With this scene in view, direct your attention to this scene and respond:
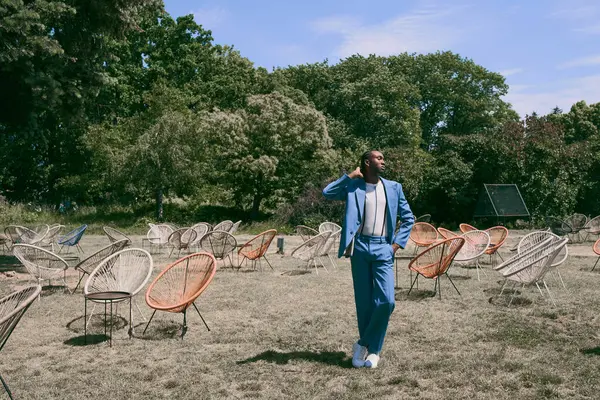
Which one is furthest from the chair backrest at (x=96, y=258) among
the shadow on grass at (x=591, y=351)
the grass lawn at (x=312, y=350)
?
the shadow on grass at (x=591, y=351)

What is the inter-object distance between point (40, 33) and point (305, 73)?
93.6ft

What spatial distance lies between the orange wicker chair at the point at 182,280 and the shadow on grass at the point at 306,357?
1067mm

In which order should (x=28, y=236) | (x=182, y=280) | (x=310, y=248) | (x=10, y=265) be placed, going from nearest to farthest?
(x=182, y=280)
(x=310, y=248)
(x=10, y=265)
(x=28, y=236)

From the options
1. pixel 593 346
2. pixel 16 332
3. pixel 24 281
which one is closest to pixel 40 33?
pixel 24 281

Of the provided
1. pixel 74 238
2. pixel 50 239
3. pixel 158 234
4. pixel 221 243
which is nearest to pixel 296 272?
pixel 221 243

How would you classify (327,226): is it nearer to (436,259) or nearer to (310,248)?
(310,248)

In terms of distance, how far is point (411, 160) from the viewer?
26.5 m

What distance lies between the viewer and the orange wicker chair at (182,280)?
6.01m

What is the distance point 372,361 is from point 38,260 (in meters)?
5.54

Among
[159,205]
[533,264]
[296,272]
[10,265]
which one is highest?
[533,264]

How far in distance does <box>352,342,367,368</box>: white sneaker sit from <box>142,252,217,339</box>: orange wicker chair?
1839mm

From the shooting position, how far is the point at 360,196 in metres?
4.86

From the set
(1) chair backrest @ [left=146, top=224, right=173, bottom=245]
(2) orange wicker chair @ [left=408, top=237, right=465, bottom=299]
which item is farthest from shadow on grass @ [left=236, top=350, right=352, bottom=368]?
(1) chair backrest @ [left=146, top=224, right=173, bottom=245]

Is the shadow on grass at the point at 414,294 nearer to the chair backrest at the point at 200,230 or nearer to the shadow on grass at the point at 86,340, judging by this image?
the shadow on grass at the point at 86,340
